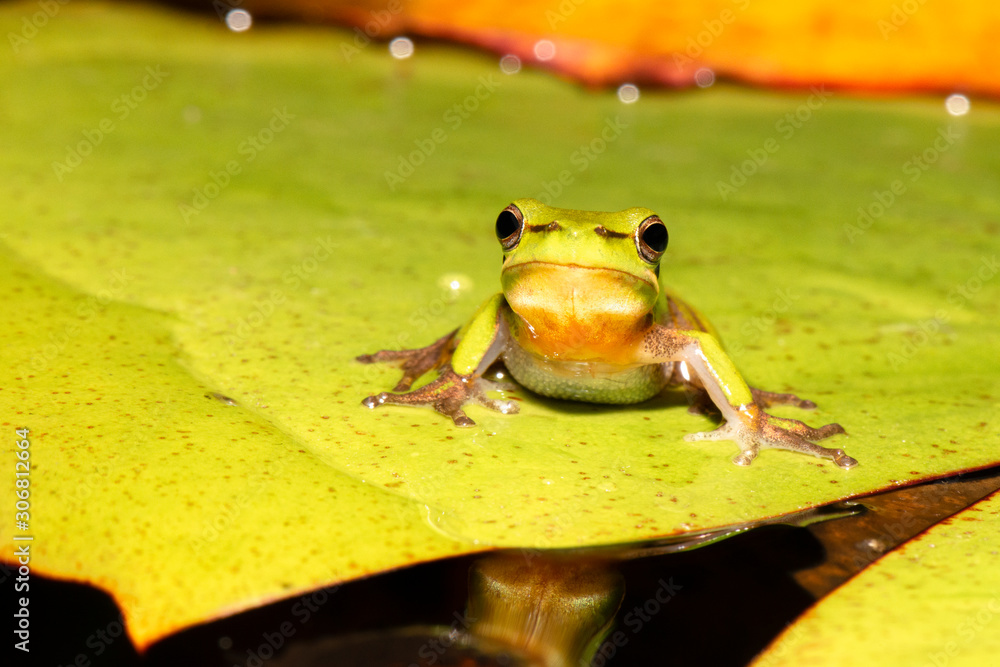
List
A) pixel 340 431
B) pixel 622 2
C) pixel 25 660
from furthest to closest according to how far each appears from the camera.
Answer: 1. pixel 622 2
2. pixel 340 431
3. pixel 25 660

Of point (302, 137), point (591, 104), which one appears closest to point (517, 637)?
point (302, 137)

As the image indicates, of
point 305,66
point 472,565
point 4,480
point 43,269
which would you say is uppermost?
point 472,565

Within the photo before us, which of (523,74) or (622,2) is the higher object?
(622,2)

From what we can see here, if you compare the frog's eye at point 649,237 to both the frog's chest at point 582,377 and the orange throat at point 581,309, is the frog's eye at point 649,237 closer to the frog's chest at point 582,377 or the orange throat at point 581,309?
the orange throat at point 581,309

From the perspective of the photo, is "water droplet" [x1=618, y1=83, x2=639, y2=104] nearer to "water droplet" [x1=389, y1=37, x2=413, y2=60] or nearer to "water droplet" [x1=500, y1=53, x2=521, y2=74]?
"water droplet" [x1=500, y1=53, x2=521, y2=74]

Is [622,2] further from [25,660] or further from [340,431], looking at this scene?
[25,660]

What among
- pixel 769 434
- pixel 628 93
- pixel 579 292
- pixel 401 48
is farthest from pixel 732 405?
pixel 401 48

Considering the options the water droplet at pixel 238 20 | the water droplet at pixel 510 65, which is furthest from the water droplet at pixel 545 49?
the water droplet at pixel 238 20
